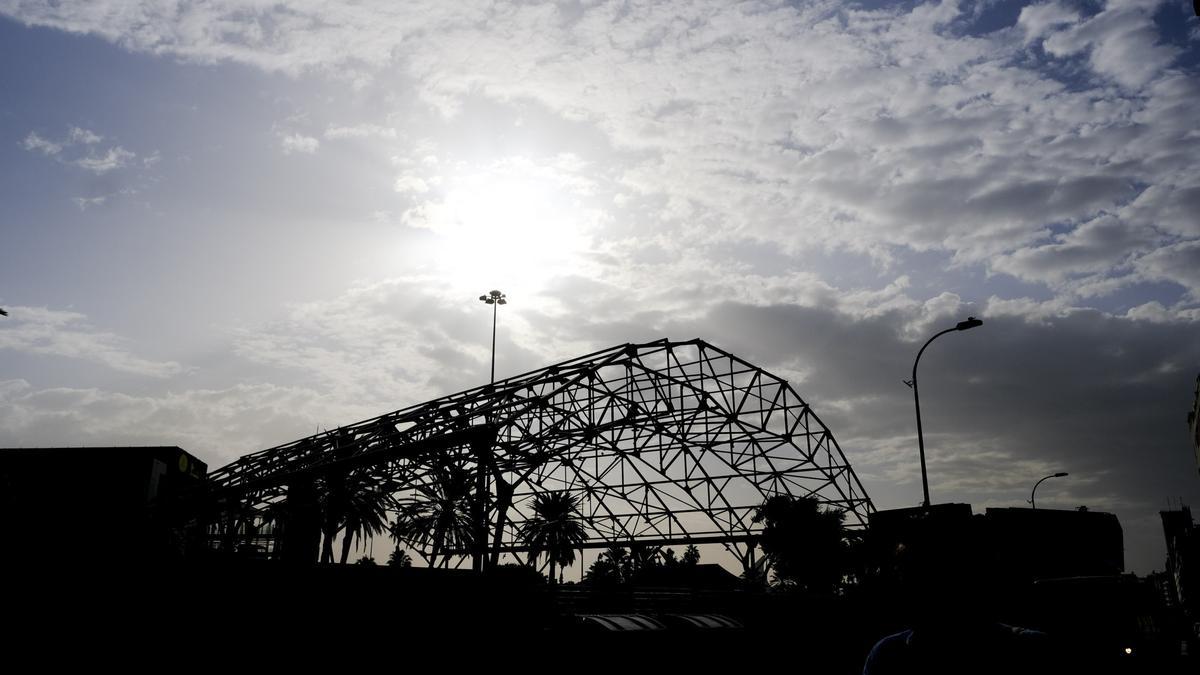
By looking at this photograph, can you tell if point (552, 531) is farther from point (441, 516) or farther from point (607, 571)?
point (607, 571)

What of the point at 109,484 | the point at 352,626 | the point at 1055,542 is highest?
the point at 109,484

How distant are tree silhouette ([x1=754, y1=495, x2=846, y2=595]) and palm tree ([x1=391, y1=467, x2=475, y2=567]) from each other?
16823mm

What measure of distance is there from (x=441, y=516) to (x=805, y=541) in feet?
68.3

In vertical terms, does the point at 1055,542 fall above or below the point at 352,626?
above

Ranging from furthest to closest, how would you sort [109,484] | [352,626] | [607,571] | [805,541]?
[607,571] → [805,541] → [109,484] → [352,626]

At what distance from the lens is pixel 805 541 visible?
45.6 metres

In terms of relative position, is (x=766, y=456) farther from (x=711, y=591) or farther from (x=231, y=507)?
(x=231, y=507)

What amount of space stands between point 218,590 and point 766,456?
1318 inches

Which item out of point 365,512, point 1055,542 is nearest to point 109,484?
point 365,512


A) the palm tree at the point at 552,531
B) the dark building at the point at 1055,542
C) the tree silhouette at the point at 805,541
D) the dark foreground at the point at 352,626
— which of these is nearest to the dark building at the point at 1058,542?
the dark building at the point at 1055,542

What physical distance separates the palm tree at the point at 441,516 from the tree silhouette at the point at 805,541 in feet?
55.2

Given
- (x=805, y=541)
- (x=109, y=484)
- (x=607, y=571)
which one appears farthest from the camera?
(x=607, y=571)

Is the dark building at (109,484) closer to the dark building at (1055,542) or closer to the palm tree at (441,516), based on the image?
the palm tree at (441,516)

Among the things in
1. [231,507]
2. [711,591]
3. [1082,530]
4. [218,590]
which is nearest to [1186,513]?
[1082,530]
